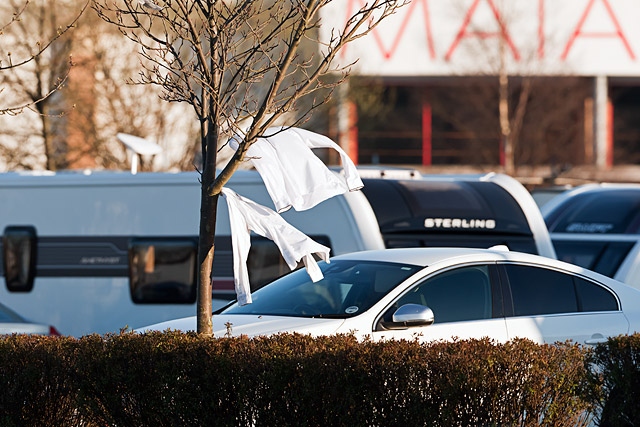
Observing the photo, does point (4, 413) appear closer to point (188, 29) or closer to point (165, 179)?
point (188, 29)

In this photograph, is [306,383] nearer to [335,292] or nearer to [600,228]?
[335,292]

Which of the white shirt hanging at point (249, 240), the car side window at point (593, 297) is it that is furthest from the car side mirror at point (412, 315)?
the car side window at point (593, 297)

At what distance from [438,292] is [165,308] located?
5.28m

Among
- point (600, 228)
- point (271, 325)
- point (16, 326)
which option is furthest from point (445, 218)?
point (271, 325)

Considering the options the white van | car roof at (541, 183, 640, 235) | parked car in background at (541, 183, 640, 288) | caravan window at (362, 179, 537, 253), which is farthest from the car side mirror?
car roof at (541, 183, 640, 235)

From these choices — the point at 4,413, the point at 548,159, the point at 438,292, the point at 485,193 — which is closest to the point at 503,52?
the point at 548,159

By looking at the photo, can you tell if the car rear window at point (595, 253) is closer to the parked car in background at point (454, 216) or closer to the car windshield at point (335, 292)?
the parked car in background at point (454, 216)

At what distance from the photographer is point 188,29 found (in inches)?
265

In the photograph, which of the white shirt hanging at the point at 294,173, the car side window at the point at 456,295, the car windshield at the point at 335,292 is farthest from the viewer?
the car side window at the point at 456,295

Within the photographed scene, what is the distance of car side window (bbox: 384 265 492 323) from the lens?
8.28 meters

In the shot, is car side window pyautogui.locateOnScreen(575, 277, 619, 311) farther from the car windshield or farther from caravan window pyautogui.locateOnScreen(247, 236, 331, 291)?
caravan window pyautogui.locateOnScreen(247, 236, 331, 291)

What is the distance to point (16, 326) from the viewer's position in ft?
36.8

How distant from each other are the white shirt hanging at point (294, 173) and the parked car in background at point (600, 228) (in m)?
6.09

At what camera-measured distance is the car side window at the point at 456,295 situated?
828 centimetres
